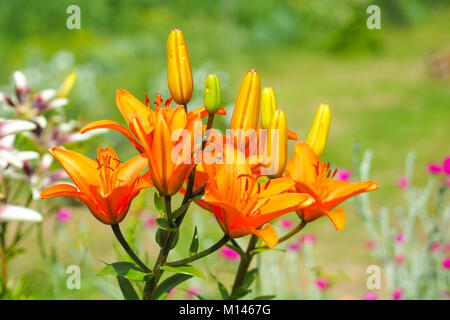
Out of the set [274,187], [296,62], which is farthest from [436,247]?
[296,62]

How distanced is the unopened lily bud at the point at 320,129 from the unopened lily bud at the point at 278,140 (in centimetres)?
9

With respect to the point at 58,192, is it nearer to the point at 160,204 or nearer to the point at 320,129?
the point at 160,204

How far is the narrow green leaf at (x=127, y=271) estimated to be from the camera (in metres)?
Result: 0.66

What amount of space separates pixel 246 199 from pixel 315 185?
0.12 meters

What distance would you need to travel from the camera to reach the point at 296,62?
539cm

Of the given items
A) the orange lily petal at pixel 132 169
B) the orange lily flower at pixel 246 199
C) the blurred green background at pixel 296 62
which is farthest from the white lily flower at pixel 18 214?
the blurred green background at pixel 296 62

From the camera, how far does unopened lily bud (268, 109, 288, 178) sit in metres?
0.66

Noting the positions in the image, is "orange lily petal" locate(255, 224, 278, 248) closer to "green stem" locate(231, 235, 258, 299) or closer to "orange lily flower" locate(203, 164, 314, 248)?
"orange lily flower" locate(203, 164, 314, 248)

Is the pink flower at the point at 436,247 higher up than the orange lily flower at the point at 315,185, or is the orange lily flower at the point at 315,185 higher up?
the orange lily flower at the point at 315,185

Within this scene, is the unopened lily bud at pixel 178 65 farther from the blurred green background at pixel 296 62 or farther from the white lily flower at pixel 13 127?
the blurred green background at pixel 296 62

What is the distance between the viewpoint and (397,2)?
623 centimetres

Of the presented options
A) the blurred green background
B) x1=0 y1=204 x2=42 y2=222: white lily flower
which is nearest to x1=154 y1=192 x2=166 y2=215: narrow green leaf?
x1=0 y1=204 x2=42 y2=222: white lily flower

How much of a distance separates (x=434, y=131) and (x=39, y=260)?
8.54 ft
